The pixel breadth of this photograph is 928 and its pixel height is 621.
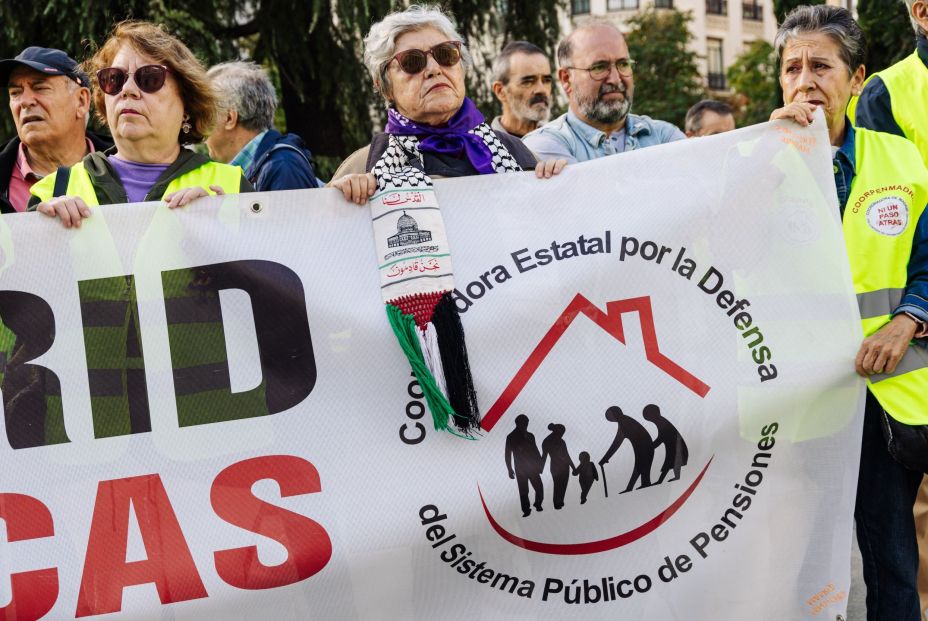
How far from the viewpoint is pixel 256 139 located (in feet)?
16.4

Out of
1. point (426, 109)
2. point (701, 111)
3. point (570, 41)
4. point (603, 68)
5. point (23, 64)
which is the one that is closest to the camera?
point (426, 109)

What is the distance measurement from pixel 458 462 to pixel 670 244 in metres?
0.90

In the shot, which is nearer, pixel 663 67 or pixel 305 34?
pixel 305 34

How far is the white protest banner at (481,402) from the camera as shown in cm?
331

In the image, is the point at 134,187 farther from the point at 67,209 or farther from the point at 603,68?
the point at 603,68

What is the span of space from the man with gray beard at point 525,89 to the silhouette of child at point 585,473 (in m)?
3.08

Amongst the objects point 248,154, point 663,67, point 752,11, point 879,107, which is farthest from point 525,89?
point 752,11

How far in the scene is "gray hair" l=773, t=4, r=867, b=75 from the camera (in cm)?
385

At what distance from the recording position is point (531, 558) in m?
3.44

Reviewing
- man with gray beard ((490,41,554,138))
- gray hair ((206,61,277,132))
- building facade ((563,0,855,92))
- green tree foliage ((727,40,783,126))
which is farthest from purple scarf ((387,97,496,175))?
building facade ((563,0,855,92))

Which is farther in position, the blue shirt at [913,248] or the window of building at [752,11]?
the window of building at [752,11]

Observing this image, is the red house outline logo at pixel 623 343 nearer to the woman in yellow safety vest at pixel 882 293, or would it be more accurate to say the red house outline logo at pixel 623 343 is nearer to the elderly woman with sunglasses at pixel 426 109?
the elderly woman with sunglasses at pixel 426 109

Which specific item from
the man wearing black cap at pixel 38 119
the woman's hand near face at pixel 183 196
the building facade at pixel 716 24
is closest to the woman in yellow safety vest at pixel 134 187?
the woman's hand near face at pixel 183 196

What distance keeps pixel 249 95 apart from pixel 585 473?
2590 millimetres
